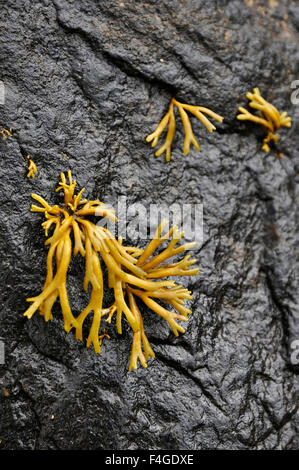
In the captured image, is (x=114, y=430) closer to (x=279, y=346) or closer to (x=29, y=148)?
(x=279, y=346)

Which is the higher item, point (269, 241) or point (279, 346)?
point (269, 241)

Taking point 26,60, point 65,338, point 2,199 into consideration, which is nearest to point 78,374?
point 65,338

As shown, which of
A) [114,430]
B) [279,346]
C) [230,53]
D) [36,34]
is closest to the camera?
[114,430]

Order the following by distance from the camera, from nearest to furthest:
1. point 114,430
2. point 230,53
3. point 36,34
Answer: point 114,430
point 36,34
point 230,53

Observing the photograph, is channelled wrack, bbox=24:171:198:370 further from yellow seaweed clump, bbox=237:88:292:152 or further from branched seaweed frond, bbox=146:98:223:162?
yellow seaweed clump, bbox=237:88:292:152

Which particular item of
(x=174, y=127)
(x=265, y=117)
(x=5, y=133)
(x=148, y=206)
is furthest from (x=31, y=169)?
(x=265, y=117)

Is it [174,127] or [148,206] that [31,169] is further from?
[174,127]

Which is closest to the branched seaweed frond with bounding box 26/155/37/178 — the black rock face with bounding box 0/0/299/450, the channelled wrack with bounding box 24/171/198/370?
the black rock face with bounding box 0/0/299/450

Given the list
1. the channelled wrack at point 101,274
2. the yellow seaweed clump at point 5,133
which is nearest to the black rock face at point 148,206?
the yellow seaweed clump at point 5,133
